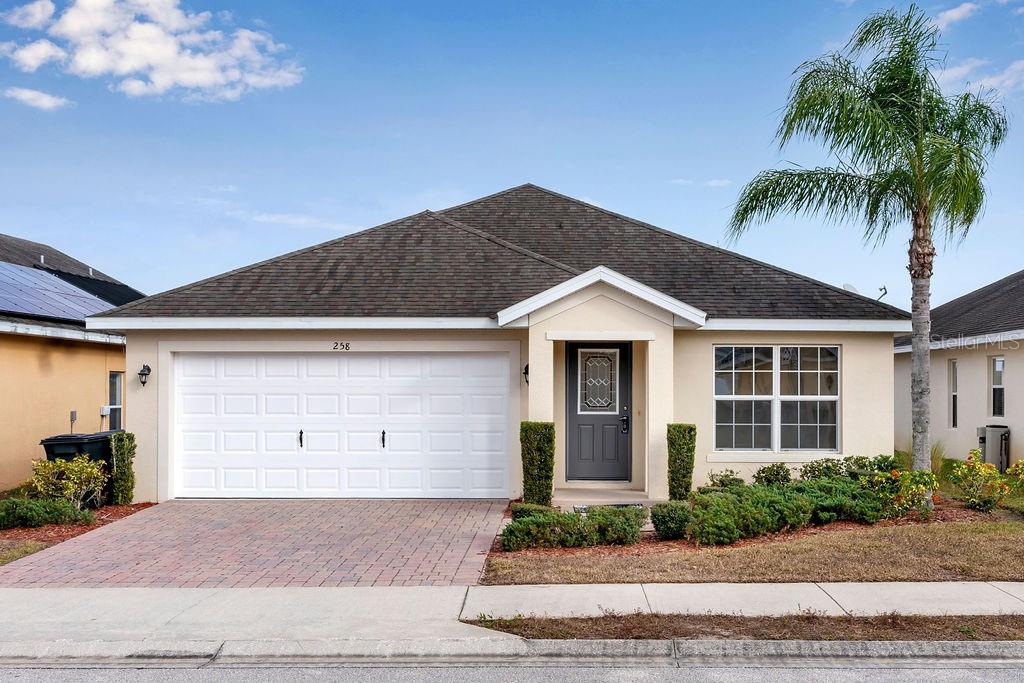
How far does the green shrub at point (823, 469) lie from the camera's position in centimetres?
1235

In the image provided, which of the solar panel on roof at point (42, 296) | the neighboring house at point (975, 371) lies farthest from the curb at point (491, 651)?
the neighboring house at point (975, 371)

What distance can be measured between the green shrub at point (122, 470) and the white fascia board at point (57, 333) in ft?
10.4

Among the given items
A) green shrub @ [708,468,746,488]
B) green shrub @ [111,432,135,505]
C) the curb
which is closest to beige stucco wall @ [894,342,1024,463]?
green shrub @ [708,468,746,488]

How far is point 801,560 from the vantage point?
26.9 ft

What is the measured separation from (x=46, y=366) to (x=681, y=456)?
12.0m

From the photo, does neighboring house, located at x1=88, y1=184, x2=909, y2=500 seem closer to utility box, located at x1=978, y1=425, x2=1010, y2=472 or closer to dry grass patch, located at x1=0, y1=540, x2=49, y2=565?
dry grass patch, located at x1=0, y1=540, x2=49, y2=565

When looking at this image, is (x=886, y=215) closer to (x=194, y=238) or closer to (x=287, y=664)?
(x=287, y=664)

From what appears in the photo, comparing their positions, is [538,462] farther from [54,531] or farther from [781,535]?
[54,531]

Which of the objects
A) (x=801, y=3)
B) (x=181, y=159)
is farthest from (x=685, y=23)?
(x=181, y=159)

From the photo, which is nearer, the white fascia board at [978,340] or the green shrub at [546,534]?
the green shrub at [546,534]

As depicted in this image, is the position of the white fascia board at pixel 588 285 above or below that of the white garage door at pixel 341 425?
above

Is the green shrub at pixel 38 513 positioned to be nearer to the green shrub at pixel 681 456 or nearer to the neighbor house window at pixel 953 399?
the green shrub at pixel 681 456

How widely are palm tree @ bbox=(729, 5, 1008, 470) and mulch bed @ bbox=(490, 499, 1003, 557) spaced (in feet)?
3.10

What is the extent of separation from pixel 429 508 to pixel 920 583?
6.85 metres
